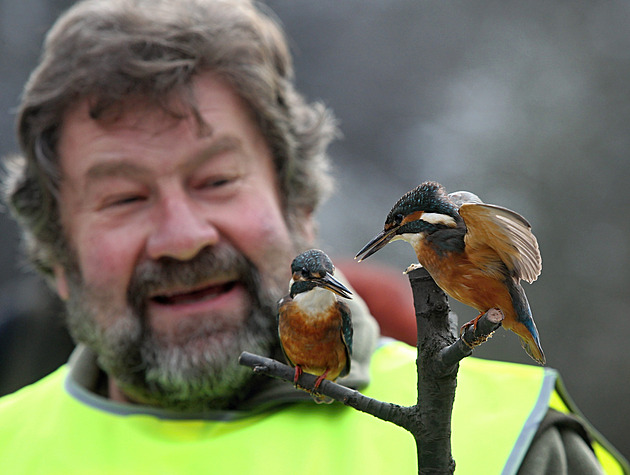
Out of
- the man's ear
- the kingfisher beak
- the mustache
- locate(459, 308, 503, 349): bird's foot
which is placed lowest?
the man's ear

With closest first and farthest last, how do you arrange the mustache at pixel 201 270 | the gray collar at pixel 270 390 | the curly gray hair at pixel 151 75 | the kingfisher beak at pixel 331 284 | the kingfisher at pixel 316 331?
the kingfisher beak at pixel 331 284, the kingfisher at pixel 316 331, the mustache at pixel 201 270, the gray collar at pixel 270 390, the curly gray hair at pixel 151 75

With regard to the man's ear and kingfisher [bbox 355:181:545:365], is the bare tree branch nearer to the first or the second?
kingfisher [bbox 355:181:545:365]

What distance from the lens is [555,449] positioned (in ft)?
4.83

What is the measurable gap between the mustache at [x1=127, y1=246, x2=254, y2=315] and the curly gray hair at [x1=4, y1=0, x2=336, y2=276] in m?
0.51

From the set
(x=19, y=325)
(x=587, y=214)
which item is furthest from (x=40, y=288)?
(x=587, y=214)

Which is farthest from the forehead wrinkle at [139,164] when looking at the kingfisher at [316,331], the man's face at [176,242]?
the kingfisher at [316,331]

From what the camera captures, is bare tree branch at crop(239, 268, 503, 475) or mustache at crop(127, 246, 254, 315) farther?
mustache at crop(127, 246, 254, 315)

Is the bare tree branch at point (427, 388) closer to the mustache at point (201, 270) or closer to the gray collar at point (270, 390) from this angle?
the mustache at point (201, 270)

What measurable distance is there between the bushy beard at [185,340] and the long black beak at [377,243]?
2.53 feet

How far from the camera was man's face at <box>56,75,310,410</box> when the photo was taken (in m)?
1.42

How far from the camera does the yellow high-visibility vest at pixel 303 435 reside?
1.48 metres

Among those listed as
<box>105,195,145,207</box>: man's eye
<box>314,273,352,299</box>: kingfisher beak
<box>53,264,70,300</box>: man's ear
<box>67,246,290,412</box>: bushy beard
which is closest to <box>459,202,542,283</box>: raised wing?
<box>314,273,352,299</box>: kingfisher beak

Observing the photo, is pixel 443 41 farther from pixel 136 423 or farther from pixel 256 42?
pixel 136 423

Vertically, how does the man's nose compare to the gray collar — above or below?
above
